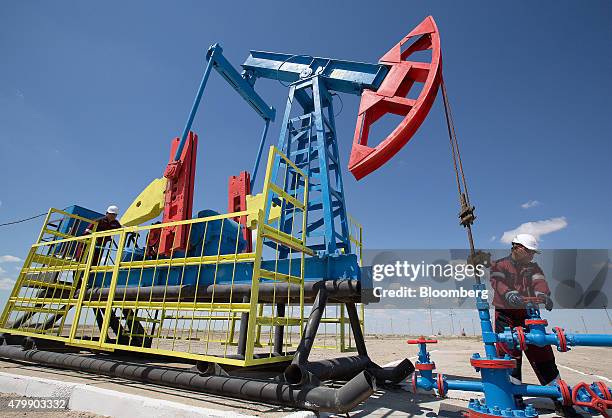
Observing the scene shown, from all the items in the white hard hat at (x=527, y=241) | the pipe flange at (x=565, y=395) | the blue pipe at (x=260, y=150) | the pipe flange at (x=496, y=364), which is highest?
the blue pipe at (x=260, y=150)

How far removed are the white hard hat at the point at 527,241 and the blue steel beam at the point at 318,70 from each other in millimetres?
3397

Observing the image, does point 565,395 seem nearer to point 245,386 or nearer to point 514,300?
point 514,300

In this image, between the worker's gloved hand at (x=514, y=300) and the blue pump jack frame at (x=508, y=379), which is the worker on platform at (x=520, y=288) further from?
the blue pump jack frame at (x=508, y=379)

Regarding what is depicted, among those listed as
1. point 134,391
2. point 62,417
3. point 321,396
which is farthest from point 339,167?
point 62,417

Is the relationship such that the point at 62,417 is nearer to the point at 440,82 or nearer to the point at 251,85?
the point at 440,82

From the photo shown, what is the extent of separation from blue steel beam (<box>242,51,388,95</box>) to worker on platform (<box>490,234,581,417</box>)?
3.55 meters

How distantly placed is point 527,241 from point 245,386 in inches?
139

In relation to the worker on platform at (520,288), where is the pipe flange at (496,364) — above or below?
below

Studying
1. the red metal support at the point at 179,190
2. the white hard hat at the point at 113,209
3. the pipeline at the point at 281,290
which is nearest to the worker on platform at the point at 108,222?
the white hard hat at the point at 113,209

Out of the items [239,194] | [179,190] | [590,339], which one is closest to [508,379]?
[590,339]

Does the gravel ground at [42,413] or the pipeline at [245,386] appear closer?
the pipeline at [245,386]

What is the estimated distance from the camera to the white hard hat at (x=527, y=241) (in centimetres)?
374

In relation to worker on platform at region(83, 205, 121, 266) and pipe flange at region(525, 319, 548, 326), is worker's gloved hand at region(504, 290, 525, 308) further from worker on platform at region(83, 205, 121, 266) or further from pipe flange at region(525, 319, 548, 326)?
worker on platform at region(83, 205, 121, 266)

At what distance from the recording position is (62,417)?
120 inches
